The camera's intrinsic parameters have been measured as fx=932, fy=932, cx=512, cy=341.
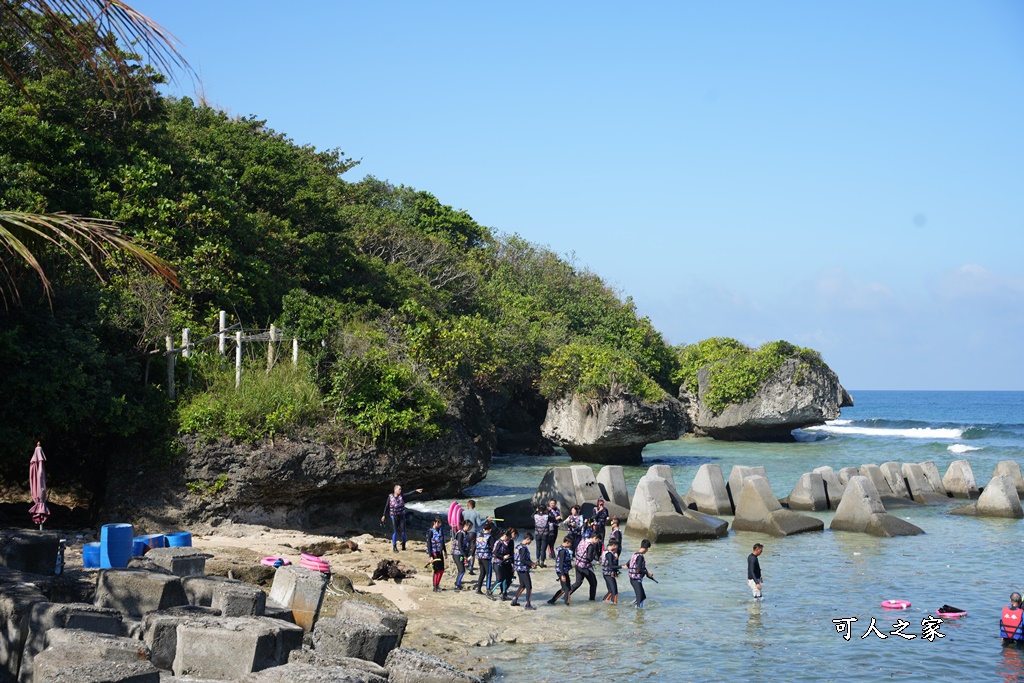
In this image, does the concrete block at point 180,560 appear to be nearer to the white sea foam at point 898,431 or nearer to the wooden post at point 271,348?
the wooden post at point 271,348

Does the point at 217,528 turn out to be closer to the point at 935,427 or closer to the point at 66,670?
the point at 66,670

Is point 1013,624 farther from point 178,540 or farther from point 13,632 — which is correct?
point 13,632

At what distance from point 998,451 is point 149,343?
5288cm

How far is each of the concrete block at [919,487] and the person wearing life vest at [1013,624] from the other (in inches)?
695

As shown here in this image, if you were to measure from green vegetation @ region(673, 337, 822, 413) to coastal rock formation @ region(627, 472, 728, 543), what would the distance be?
31.1 m

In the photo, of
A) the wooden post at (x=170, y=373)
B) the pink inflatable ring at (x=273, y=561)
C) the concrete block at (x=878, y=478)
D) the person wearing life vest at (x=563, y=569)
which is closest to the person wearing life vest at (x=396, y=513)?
the pink inflatable ring at (x=273, y=561)

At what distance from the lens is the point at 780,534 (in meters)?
25.3

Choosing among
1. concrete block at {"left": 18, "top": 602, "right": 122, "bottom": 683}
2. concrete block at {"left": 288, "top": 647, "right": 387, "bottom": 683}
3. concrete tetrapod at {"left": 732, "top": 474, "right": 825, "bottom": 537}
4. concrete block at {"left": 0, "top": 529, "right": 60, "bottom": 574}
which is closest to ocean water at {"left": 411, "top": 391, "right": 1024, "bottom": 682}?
concrete tetrapod at {"left": 732, "top": 474, "right": 825, "bottom": 537}

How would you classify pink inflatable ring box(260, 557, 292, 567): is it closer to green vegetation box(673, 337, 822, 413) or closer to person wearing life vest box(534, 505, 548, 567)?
person wearing life vest box(534, 505, 548, 567)

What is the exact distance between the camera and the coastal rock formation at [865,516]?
996 inches

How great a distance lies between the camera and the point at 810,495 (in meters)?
29.9

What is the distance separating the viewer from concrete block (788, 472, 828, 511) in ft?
97.9

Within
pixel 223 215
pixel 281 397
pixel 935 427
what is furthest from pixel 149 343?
pixel 935 427

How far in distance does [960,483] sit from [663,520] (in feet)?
50.5
